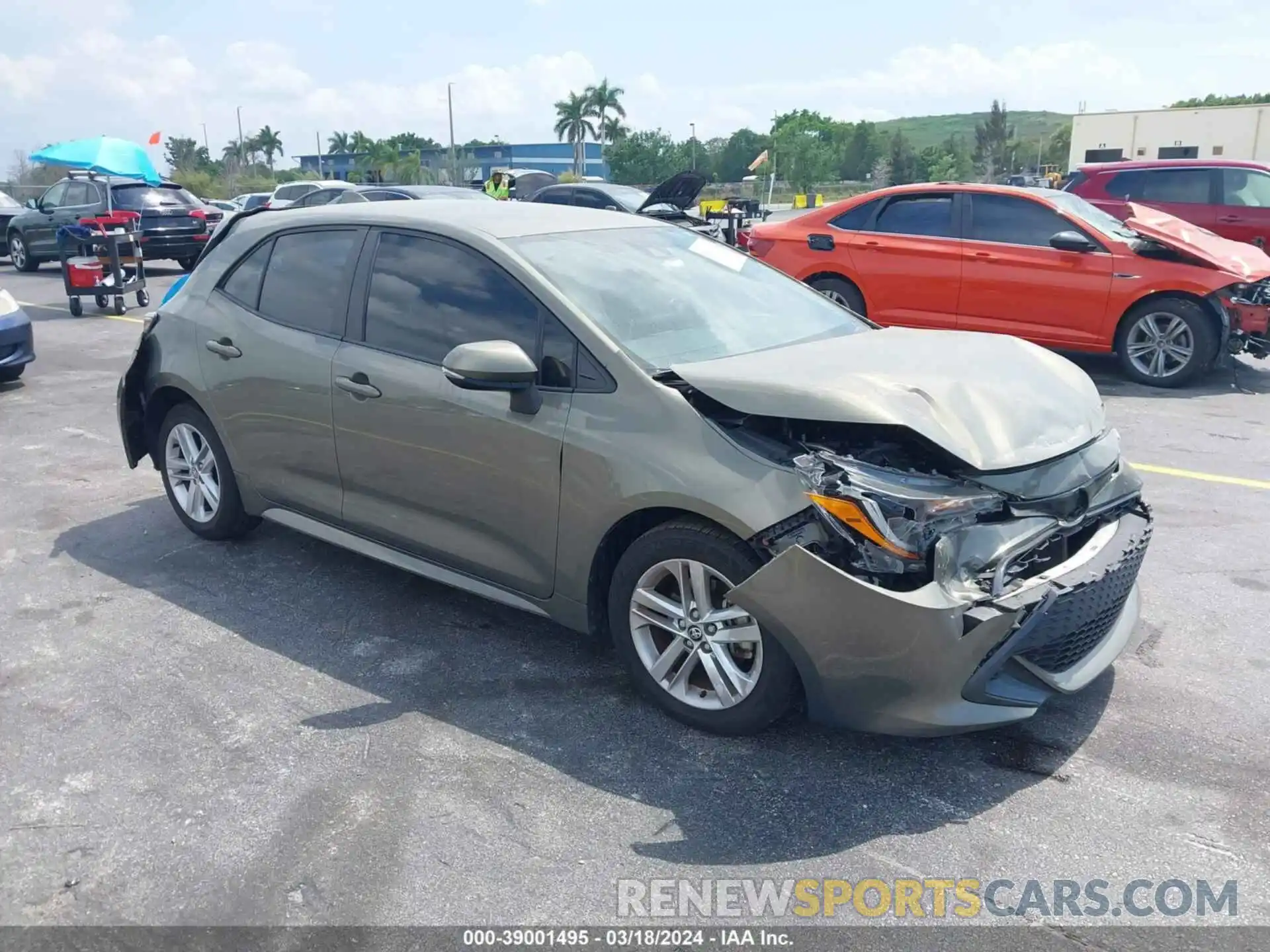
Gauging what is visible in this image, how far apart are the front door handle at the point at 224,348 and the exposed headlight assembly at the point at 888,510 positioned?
9.69ft

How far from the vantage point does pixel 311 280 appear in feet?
15.4

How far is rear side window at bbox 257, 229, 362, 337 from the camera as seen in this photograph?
4547 millimetres

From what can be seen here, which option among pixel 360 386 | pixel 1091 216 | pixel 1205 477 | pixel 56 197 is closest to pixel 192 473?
pixel 360 386

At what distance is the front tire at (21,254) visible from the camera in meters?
20.2

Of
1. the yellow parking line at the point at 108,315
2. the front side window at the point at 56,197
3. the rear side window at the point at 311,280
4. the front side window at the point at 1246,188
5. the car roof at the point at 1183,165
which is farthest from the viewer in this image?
the front side window at the point at 56,197

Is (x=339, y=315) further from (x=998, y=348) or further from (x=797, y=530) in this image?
(x=998, y=348)

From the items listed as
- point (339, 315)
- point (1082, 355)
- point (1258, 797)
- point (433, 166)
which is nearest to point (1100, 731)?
point (1258, 797)

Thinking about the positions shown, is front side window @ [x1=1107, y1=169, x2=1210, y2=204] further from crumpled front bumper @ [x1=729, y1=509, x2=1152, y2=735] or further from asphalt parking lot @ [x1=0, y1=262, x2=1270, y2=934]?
crumpled front bumper @ [x1=729, y1=509, x2=1152, y2=735]

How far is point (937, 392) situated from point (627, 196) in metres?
15.0

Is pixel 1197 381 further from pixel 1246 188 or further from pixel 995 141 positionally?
pixel 995 141

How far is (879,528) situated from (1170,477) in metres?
4.02

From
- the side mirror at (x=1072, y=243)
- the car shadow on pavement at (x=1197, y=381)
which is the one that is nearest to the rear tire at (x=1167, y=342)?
the car shadow on pavement at (x=1197, y=381)

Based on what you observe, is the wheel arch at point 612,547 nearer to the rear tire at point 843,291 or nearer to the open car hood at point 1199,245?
the rear tire at point 843,291

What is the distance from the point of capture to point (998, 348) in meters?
4.00
